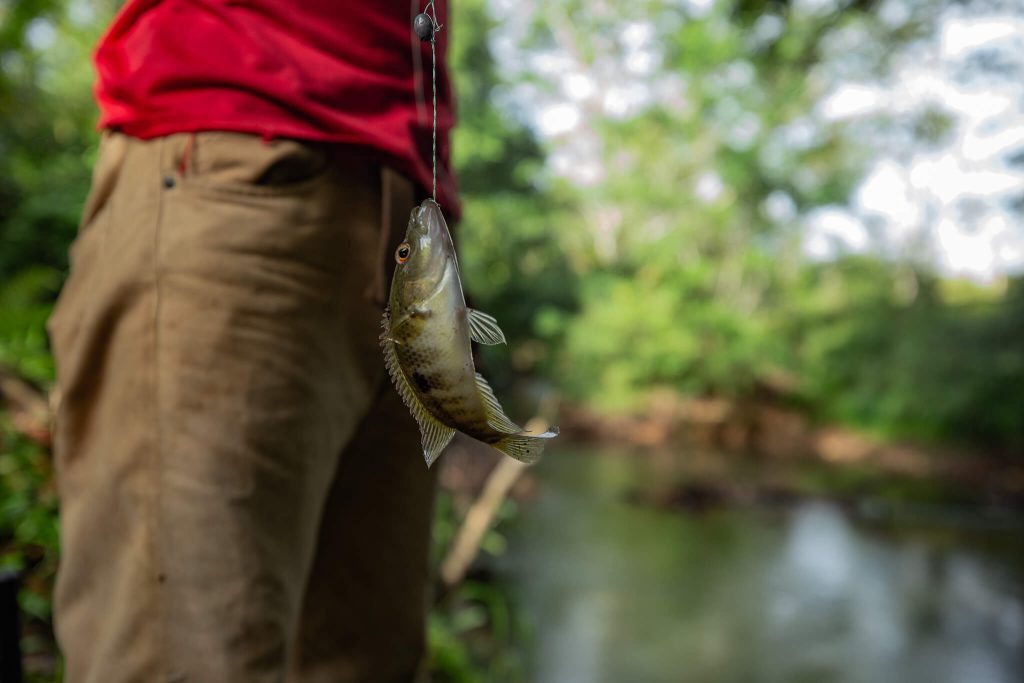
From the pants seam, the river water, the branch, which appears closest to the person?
the pants seam

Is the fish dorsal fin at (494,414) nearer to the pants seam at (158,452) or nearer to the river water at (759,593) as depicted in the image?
the pants seam at (158,452)

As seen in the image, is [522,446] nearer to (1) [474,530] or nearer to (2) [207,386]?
(2) [207,386]

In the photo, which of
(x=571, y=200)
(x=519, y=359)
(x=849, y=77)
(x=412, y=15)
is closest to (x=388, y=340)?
(x=412, y=15)

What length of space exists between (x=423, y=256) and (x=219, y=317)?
0.32 m

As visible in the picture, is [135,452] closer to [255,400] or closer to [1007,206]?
[255,400]

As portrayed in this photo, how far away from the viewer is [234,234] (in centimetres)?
68

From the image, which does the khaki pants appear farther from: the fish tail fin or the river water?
the river water

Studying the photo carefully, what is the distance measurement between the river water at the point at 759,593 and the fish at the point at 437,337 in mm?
2889

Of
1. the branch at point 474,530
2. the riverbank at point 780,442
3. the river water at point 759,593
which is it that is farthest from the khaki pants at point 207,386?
the riverbank at point 780,442

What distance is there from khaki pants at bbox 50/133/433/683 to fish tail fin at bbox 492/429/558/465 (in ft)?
1.07

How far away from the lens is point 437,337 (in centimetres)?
44

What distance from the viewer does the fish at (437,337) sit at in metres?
0.44

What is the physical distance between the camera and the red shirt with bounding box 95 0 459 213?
2.25 ft

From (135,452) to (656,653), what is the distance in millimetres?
3220
